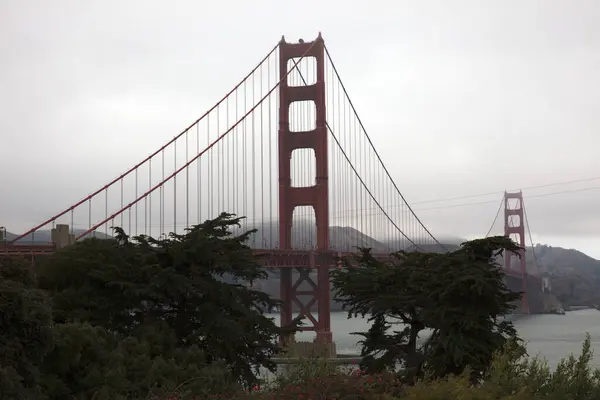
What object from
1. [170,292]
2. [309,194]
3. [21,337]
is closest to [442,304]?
[170,292]

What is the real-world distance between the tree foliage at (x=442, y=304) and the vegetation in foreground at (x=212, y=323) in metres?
0.05

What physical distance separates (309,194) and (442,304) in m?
38.5

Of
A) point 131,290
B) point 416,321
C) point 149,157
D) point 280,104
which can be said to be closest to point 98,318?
point 131,290

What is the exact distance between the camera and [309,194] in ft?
216

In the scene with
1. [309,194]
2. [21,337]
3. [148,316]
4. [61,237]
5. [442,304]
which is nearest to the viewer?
[21,337]

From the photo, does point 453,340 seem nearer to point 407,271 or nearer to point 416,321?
point 416,321

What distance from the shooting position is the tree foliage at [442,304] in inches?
1041

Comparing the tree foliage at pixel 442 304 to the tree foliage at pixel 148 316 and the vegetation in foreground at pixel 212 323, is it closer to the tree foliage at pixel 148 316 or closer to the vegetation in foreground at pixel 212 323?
the vegetation in foreground at pixel 212 323

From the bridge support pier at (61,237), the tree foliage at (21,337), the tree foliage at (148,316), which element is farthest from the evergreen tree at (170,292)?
the tree foliage at (21,337)

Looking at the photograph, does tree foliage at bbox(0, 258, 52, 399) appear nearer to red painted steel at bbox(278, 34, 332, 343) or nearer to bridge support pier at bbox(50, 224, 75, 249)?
bridge support pier at bbox(50, 224, 75, 249)

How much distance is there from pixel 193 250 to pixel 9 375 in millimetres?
13099

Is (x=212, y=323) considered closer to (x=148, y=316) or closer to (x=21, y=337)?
(x=148, y=316)

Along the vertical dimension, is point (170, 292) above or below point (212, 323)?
above

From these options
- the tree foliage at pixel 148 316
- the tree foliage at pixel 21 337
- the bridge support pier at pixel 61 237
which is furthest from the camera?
the bridge support pier at pixel 61 237
